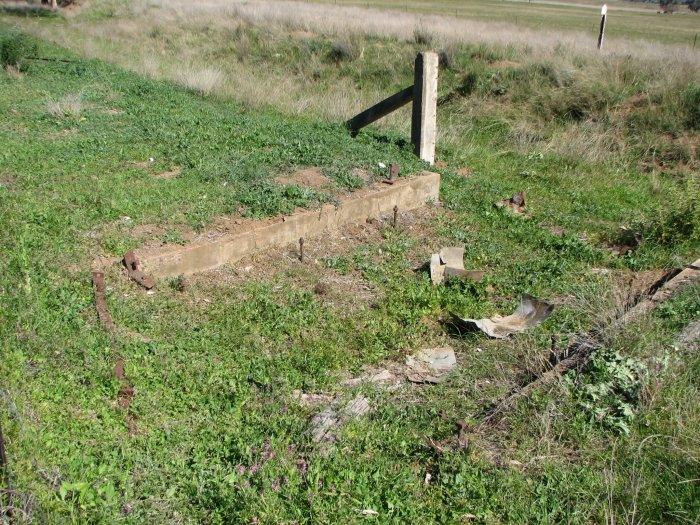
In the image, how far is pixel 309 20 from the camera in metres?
24.5

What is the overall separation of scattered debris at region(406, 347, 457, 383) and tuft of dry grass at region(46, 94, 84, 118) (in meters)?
7.03

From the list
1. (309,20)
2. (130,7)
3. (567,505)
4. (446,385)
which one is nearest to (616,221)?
(446,385)

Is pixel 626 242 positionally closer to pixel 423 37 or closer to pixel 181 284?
pixel 181 284

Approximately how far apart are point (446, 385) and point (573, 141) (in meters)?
7.93

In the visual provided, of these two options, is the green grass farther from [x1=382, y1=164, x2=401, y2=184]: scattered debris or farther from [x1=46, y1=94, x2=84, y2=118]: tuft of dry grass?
[x1=46, y1=94, x2=84, y2=118]: tuft of dry grass

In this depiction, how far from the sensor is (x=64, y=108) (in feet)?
30.8

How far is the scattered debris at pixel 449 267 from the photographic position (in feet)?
19.7

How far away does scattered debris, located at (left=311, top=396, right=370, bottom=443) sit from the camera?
368cm

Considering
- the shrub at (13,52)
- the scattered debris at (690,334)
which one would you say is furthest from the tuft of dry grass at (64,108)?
the scattered debris at (690,334)

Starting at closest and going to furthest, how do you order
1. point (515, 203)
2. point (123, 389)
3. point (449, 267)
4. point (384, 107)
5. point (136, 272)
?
point (123, 389) → point (136, 272) → point (449, 267) → point (515, 203) → point (384, 107)

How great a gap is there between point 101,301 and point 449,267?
3.20m

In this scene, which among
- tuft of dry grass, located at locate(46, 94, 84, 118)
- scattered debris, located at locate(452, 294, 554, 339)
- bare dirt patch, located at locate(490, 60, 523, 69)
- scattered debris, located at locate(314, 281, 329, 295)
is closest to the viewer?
scattered debris, located at locate(452, 294, 554, 339)

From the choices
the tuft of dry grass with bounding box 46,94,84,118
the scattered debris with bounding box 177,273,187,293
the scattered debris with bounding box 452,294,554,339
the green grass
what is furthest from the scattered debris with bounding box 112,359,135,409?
the tuft of dry grass with bounding box 46,94,84,118

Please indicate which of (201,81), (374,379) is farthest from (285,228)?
(201,81)
